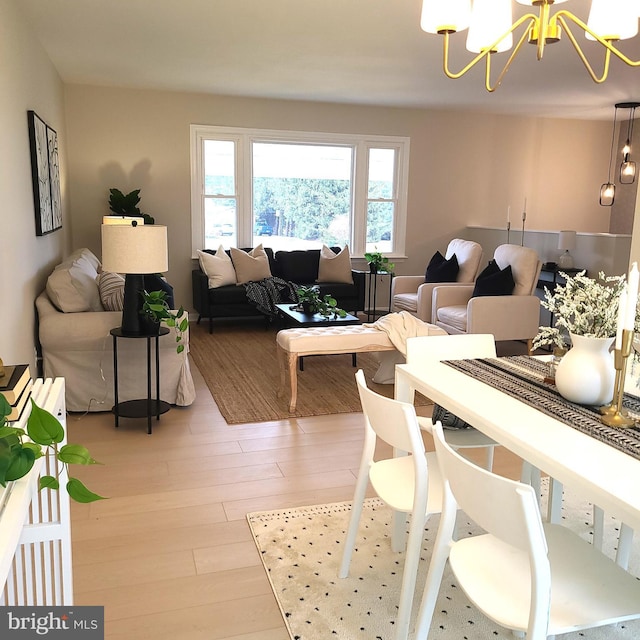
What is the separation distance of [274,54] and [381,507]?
3.82 metres

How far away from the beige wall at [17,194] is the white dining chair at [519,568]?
243 centimetres

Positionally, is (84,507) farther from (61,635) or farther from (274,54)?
(274,54)

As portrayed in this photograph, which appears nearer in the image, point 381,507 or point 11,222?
point 381,507

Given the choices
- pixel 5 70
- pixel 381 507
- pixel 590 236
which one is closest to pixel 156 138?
pixel 5 70

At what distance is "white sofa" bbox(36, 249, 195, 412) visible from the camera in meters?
3.87

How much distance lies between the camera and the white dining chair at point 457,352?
2.38 meters

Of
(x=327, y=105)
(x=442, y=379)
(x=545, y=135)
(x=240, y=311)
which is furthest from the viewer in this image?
(x=545, y=135)

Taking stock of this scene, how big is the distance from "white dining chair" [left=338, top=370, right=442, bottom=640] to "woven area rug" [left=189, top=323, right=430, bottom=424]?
5.99 feet

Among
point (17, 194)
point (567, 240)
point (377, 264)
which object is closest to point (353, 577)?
point (17, 194)

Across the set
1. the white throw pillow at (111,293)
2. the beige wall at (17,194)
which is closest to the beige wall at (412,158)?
the beige wall at (17,194)

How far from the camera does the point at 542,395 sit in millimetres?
2061

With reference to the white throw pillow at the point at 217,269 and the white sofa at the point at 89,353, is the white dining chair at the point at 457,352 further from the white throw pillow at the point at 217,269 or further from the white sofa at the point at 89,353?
the white throw pillow at the point at 217,269

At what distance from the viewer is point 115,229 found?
134 inches

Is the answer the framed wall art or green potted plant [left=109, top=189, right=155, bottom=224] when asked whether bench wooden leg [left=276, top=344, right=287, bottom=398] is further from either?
green potted plant [left=109, top=189, right=155, bottom=224]
